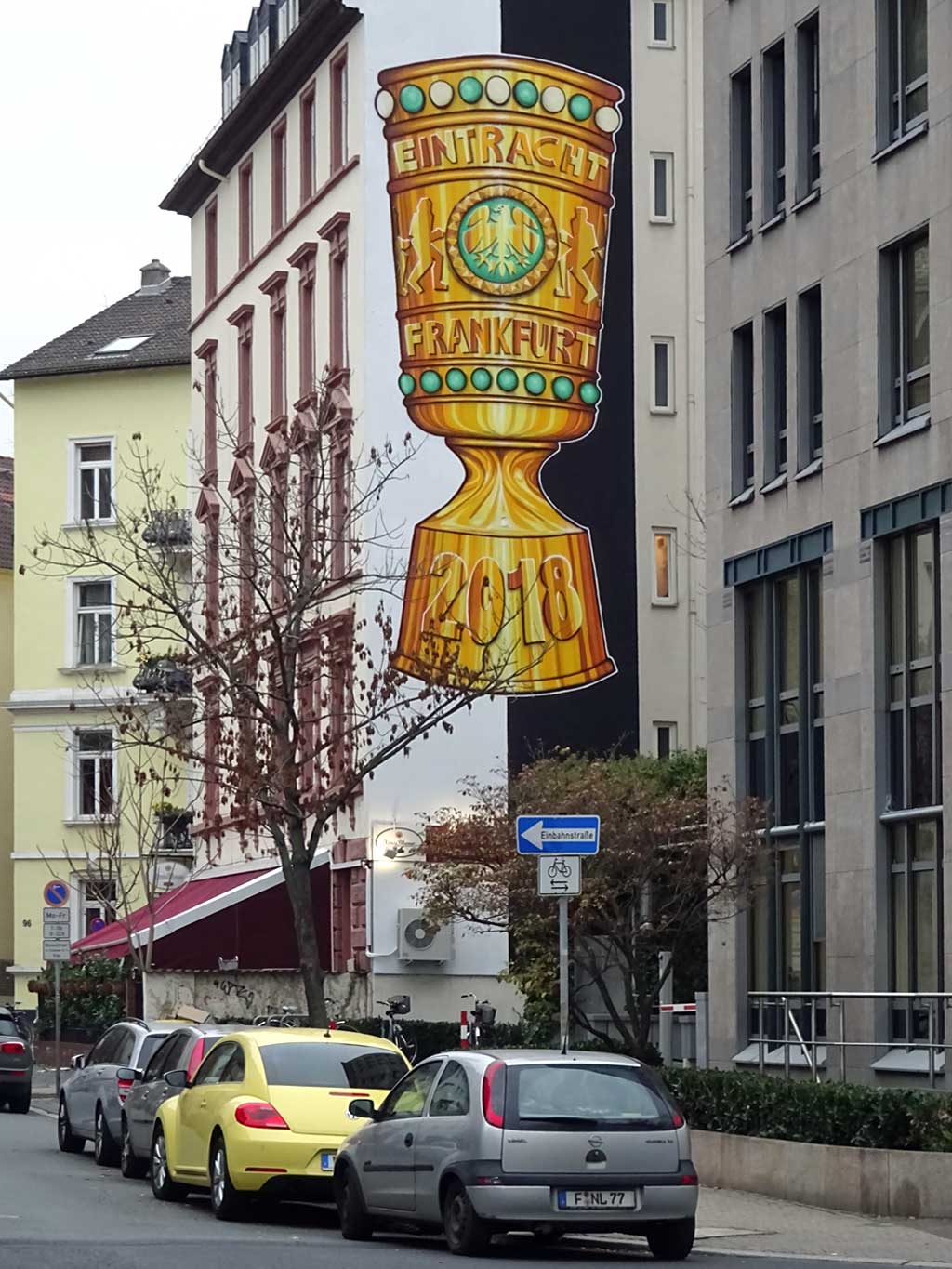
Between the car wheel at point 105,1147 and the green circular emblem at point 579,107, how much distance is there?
74.7ft

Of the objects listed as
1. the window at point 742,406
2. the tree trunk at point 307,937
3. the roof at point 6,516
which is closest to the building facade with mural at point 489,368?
the window at point 742,406

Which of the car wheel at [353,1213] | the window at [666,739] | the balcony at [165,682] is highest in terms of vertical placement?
the balcony at [165,682]

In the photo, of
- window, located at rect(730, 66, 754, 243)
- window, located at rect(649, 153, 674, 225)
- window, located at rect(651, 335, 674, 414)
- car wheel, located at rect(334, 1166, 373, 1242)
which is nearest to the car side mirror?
car wheel, located at rect(334, 1166, 373, 1242)

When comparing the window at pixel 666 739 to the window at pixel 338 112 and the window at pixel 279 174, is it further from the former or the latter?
the window at pixel 279 174

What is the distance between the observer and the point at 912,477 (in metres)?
27.8

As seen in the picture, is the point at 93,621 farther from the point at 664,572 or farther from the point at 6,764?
the point at 664,572

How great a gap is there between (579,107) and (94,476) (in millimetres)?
25374

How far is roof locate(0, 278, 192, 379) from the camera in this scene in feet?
215

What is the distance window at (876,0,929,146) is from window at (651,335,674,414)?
16.1m

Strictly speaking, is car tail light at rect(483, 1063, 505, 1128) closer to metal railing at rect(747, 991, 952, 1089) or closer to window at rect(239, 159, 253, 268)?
metal railing at rect(747, 991, 952, 1089)

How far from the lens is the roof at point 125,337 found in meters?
65.6

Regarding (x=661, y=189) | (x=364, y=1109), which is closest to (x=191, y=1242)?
(x=364, y=1109)

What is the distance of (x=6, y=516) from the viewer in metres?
75.6

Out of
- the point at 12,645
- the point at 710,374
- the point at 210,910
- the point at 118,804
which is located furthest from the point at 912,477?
the point at 12,645
